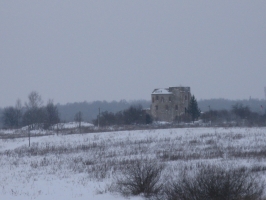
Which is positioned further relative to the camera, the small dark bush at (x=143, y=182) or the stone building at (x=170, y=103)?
the stone building at (x=170, y=103)

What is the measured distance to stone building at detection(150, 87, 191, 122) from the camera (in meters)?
90.4

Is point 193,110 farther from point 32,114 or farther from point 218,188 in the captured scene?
point 218,188

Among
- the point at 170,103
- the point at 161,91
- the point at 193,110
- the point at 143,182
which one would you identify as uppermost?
the point at 161,91

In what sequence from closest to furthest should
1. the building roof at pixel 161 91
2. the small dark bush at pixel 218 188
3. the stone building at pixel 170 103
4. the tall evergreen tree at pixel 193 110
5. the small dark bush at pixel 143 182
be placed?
the small dark bush at pixel 218 188, the small dark bush at pixel 143 182, the tall evergreen tree at pixel 193 110, the stone building at pixel 170 103, the building roof at pixel 161 91

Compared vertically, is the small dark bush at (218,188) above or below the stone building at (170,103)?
below

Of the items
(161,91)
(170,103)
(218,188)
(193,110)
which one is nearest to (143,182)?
(218,188)

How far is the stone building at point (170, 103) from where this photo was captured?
90.4 meters

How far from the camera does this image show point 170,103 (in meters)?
90.9

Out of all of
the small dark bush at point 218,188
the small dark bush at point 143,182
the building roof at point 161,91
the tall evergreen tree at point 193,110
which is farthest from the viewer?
the building roof at point 161,91

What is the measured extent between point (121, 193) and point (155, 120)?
250 ft

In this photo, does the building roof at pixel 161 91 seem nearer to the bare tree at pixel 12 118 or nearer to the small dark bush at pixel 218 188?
the bare tree at pixel 12 118

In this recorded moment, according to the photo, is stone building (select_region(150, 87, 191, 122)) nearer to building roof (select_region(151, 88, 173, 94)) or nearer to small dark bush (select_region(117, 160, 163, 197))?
→ building roof (select_region(151, 88, 173, 94))

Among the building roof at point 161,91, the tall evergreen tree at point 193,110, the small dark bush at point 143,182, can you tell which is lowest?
the small dark bush at point 143,182

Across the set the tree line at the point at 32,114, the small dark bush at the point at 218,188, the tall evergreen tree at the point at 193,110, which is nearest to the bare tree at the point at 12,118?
the tree line at the point at 32,114
